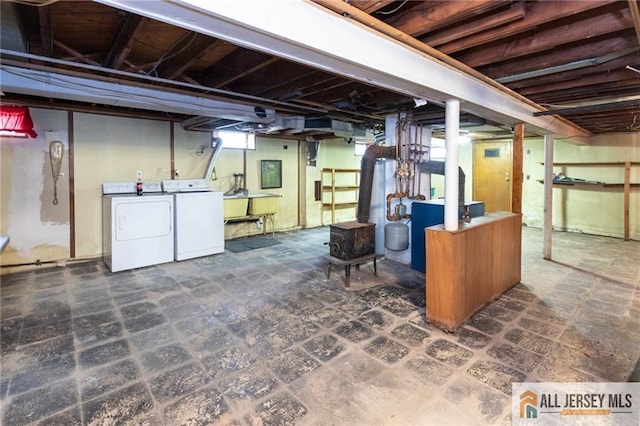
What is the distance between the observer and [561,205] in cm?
739

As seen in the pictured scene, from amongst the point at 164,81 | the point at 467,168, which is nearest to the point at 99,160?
the point at 164,81

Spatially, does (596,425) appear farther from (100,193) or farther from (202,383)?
(100,193)

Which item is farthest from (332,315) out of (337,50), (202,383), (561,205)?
(561,205)

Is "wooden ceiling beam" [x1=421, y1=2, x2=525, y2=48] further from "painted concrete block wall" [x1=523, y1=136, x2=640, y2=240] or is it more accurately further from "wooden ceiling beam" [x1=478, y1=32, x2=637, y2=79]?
"painted concrete block wall" [x1=523, y1=136, x2=640, y2=240]

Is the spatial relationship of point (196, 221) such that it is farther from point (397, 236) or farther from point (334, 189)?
point (334, 189)

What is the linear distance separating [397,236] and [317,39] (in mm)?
3337

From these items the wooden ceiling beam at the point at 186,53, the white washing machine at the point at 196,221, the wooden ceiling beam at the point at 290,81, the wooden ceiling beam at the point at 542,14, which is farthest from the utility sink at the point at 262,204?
the wooden ceiling beam at the point at 542,14

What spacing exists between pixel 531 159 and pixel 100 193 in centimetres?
893

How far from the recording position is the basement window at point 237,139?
6082 mm

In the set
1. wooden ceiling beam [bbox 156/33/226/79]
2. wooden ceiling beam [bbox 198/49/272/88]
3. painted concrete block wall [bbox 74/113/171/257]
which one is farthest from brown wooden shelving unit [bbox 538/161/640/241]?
painted concrete block wall [bbox 74/113/171/257]

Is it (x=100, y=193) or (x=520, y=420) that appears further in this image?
(x=100, y=193)

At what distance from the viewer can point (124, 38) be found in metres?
2.40

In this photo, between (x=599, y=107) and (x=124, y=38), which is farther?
(x=599, y=107)

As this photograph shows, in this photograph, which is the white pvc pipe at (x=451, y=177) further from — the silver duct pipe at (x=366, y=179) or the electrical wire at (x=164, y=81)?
the electrical wire at (x=164, y=81)
